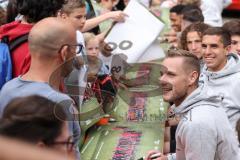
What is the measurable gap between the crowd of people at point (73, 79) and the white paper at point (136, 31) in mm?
239

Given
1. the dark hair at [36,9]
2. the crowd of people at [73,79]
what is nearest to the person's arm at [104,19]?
the crowd of people at [73,79]

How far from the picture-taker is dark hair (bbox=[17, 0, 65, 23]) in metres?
3.34

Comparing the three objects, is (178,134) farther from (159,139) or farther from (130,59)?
(130,59)

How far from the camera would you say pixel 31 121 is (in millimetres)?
1392

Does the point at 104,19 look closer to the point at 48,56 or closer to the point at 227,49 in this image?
the point at 227,49

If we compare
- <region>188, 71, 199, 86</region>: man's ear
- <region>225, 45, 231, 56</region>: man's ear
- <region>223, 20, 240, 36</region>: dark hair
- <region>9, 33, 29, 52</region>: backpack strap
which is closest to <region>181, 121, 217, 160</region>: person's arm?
<region>188, 71, 199, 86</region>: man's ear

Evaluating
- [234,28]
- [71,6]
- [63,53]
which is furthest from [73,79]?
[234,28]

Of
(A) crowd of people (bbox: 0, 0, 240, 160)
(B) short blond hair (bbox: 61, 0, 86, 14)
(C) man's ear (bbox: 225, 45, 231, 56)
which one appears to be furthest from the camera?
(C) man's ear (bbox: 225, 45, 231, 56)

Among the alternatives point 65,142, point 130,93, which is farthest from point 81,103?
point 65,142

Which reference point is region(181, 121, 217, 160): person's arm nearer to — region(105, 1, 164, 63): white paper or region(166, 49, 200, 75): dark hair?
region(166, 49, 200, 75): dark hair

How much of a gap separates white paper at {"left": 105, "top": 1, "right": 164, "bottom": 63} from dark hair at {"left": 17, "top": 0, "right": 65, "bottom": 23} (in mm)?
1788

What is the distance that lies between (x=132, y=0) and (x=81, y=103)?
2524mm

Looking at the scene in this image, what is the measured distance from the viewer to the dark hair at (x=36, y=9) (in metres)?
3.34

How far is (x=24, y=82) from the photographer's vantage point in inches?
107
